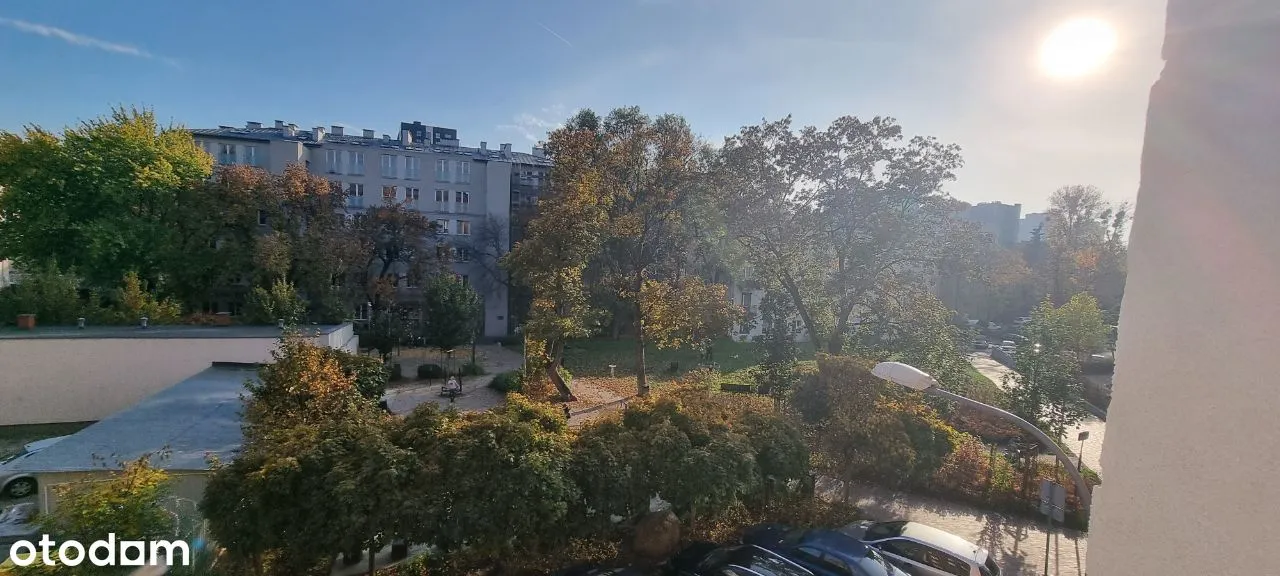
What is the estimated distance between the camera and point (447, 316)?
21.8 meters

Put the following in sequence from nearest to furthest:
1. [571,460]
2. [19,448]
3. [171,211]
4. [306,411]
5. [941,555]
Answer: [571,460] → [941,555] → [306,411] → [19,448] → [171,211]

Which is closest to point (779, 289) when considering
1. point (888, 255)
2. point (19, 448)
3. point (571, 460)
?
point (888, 255)

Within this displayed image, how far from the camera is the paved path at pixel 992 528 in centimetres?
951

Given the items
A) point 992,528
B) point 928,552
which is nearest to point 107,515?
point 928,552

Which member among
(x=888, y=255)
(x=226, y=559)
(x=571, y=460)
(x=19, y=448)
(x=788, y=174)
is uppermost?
(x=788, y=174)

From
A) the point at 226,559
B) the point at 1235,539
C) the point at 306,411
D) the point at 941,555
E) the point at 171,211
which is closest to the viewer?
the point at 1235,539

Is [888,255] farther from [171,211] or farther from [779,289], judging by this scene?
[171,211]

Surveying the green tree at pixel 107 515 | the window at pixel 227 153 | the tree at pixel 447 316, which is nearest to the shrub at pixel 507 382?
the tree at pixel 447 316

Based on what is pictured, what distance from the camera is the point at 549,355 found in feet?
58.3

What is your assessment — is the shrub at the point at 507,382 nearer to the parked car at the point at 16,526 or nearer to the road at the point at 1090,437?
the parked car at the point at 16,526

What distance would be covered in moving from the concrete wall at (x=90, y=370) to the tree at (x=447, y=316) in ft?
22.4

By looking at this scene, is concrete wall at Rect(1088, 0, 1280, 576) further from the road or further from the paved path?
the road

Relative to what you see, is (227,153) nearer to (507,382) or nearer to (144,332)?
(144,332)

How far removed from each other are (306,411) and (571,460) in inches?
181
